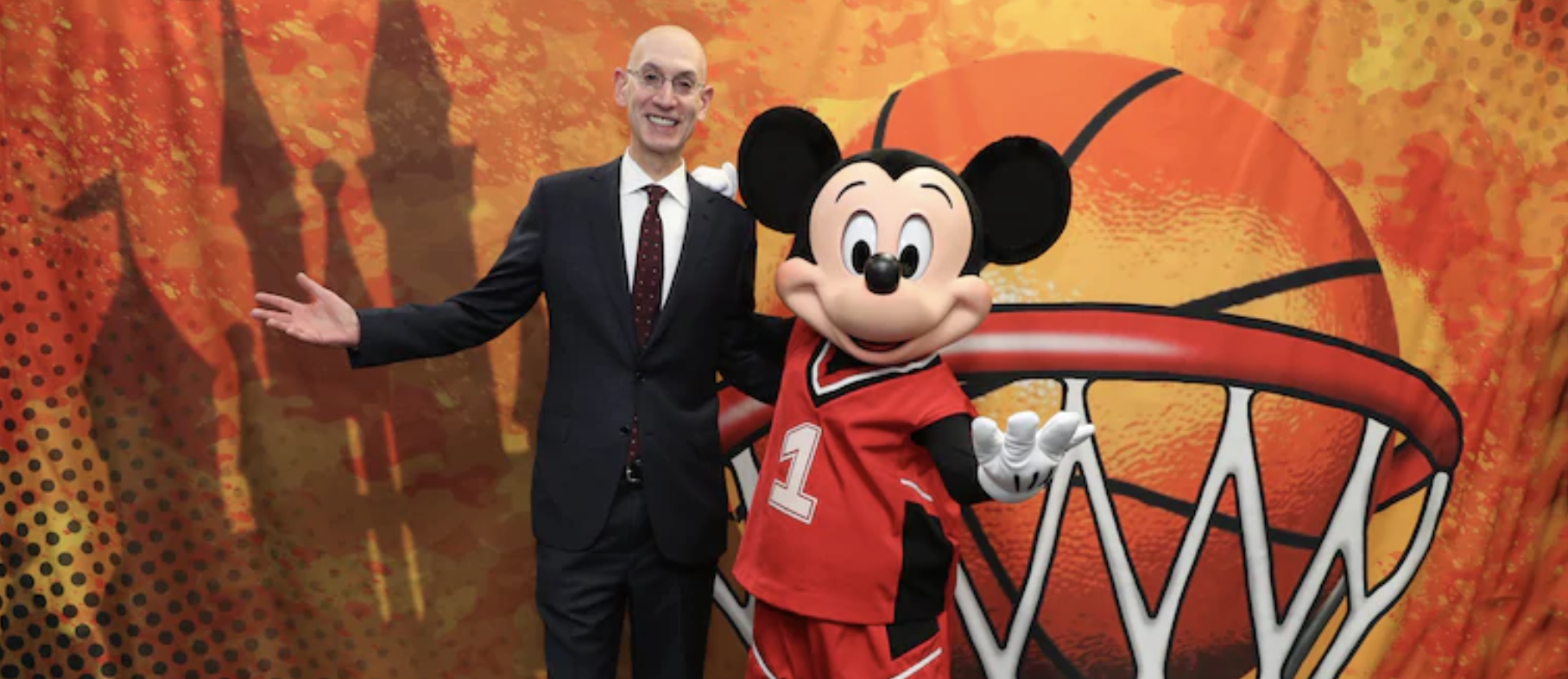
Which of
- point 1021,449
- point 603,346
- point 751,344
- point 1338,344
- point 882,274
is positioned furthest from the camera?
point 1338,344

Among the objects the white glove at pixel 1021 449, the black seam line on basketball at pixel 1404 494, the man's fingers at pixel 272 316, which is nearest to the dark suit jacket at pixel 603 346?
the man's fingers at pixel 272 316

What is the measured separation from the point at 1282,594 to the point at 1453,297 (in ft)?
2.19

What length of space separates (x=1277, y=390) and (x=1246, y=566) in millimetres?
356

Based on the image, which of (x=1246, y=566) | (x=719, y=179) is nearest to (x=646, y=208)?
(x=719, y=179)

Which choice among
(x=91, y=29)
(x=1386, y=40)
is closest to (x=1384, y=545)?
(x=1386, y=40)

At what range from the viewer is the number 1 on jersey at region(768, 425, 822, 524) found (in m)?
1.67

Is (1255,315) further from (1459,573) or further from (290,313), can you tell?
(290,313)

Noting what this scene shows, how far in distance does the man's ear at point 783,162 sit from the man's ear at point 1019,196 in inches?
9.9

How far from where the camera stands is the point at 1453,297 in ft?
7.16

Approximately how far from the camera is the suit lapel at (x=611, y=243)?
1.79 metres

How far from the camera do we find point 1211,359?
2.21 m

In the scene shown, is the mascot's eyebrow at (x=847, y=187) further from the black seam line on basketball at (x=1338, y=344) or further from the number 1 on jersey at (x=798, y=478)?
the black seam line on basketball at (x=1338, y=344)

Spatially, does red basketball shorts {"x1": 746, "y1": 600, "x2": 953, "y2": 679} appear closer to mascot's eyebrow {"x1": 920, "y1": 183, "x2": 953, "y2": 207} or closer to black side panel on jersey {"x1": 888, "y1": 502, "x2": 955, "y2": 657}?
black side panel on jersey {"x1": 888, "y1": 502, "x2": 955, "y2": 657}

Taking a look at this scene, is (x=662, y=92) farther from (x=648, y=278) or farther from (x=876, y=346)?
(x=876, y=346)
